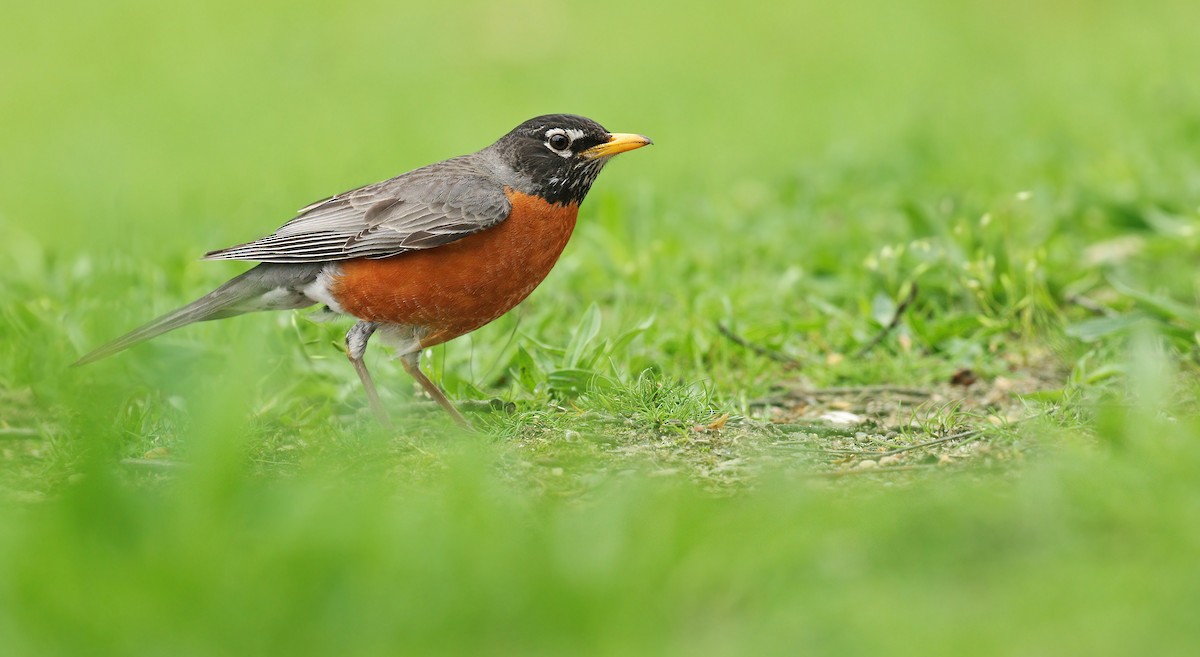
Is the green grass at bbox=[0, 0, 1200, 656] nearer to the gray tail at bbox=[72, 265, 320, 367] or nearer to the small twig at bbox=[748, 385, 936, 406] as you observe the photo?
the small twig at bbox=[748, 385, 936, 406]

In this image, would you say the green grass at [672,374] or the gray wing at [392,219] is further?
the gray wing at [392,219]

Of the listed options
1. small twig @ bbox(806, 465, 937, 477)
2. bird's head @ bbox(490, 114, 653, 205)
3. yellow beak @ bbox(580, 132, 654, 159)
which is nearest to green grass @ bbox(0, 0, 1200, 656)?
small twig @ bbox(806, 465, 937, 477)

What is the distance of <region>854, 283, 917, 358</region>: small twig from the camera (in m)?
6.51

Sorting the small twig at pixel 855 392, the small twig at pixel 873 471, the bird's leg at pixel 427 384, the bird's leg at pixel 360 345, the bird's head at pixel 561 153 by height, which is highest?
the bird's head at pixel 561 153

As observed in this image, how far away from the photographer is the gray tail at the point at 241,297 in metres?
6.09

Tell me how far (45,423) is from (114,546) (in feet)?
9.29

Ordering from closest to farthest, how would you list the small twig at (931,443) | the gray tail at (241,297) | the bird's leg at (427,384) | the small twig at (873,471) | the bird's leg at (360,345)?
the small twig at (873,471), the small twig at (931,443), the bird's leg at (427,384), the bird's leg at (360,345), the gray tail at (241,297)

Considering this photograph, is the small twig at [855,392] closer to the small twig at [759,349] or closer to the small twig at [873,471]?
the small twig at [759,349]

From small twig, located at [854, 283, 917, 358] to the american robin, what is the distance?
4.81 ft

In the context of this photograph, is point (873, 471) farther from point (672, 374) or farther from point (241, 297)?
point (241, 297)

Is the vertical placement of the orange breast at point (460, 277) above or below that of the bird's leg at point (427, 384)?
above

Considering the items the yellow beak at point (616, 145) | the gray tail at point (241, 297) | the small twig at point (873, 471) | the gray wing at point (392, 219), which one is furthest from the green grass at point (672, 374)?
the yellow beak at point (616, 145)

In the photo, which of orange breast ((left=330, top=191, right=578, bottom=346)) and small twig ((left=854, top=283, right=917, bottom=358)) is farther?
small twig ((left=854, top=283, right=917, bottom=358))

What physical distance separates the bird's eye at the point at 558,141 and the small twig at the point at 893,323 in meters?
1.70
